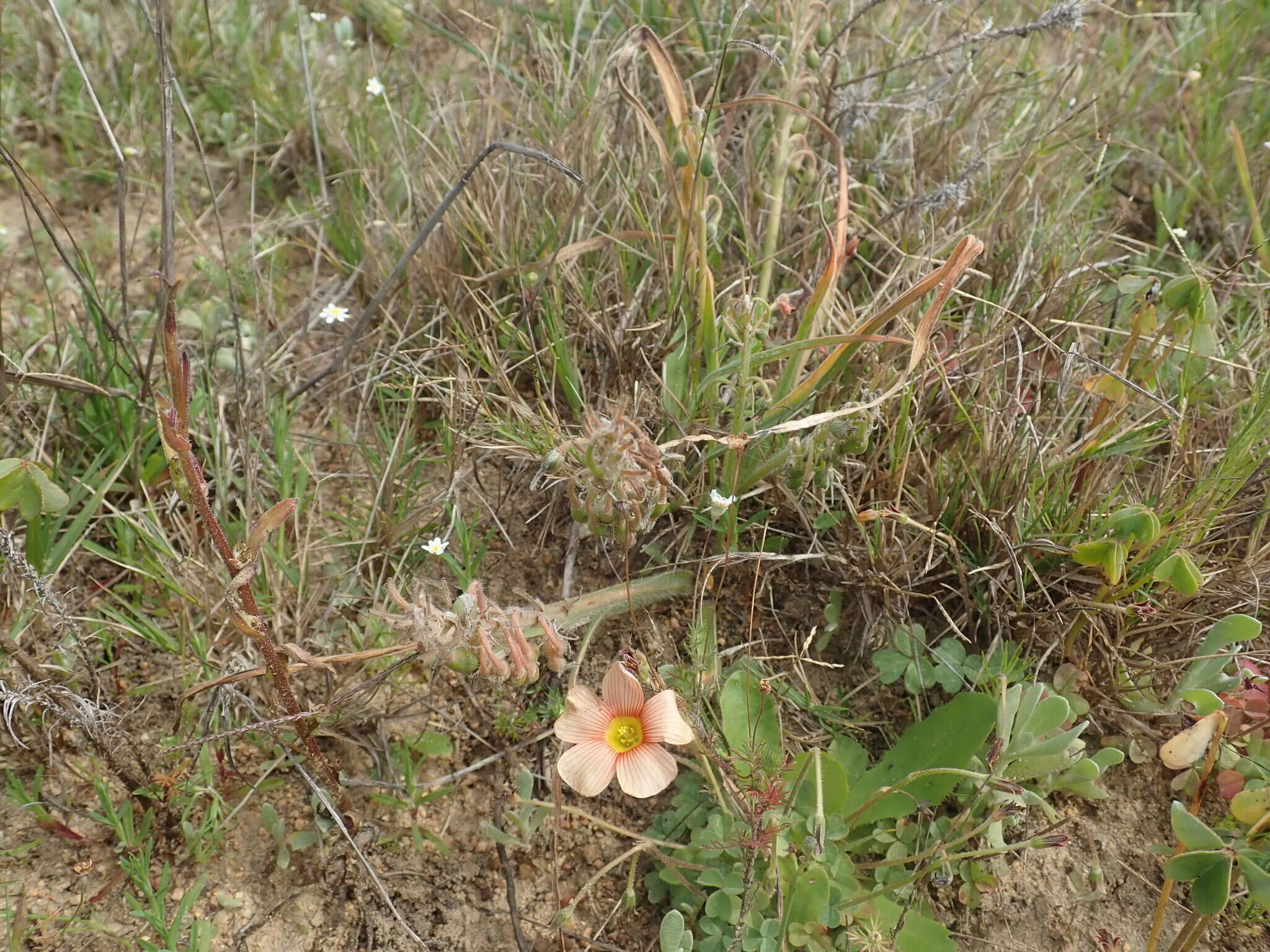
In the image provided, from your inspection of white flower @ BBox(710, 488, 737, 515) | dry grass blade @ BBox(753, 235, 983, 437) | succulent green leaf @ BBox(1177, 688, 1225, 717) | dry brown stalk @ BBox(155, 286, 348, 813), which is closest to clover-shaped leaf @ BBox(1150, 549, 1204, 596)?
succulent green leaf @ BBox(1177, 688, 1225, 717)

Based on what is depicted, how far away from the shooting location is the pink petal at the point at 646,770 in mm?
1403

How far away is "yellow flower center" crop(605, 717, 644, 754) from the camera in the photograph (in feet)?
4.79

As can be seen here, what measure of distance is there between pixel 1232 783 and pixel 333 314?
188 cm

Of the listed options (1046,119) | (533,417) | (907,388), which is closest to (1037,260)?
(1046,119)

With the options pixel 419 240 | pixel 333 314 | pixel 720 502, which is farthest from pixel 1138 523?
pixel 333 314

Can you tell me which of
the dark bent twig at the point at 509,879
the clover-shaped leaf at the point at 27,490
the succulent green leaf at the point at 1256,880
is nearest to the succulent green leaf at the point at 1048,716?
the succulent green leaf at the point at 1256,880

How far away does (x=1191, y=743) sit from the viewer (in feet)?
4.89

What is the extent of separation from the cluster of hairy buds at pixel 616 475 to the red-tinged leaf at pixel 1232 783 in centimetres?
99

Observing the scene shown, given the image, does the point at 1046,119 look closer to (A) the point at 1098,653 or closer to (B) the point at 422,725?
(A) the point at 1098,653

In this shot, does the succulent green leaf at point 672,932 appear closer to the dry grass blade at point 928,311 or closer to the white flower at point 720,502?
the white flower at point 720,502

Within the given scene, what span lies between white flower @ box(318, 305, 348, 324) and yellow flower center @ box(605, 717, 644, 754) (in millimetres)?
1152

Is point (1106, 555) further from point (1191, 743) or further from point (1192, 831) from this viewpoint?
point (1192, 831)

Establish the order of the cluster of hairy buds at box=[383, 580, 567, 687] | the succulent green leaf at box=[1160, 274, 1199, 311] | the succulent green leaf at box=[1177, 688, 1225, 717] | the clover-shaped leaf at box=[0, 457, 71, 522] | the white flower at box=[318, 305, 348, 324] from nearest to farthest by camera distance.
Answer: the cluster of hairy buds at box=[383, 580, 567, 687], the clover-shaped leaf at box=[0, 457, 71, 522], the succulent green leaf at box=[1177, 688, 1225, 717], the succulent green leaf at box=[1160, 274, 1199, 311], the white flower at box=[318, 305, 348, 324]

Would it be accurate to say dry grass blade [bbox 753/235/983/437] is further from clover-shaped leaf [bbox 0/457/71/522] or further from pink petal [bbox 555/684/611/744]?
clover-shaped leaf [bbox 0/457/71/522]
